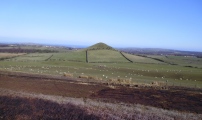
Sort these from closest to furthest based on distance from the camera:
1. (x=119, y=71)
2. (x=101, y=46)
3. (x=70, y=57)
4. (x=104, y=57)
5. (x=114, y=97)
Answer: (x=114, y=97) → (x=119, y=71) → (x=70, y=57) → (x=104, y=57) → (x=101, y=46)

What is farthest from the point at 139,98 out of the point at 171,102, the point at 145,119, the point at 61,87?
the point at 61,87

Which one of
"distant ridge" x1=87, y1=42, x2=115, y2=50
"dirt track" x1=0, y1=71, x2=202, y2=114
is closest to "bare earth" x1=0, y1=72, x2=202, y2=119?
"dirt track" x1=0, y1=71, x2=202, y2=114

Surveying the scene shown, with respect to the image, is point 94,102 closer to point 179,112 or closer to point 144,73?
point 179,112

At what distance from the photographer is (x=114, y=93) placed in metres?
32.8

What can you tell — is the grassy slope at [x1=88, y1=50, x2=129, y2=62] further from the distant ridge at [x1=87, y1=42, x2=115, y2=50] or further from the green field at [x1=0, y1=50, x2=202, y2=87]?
the distant ridge at [x1=87, y1=42, x2=115, y2=50]

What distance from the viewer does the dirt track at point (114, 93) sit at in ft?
95.6

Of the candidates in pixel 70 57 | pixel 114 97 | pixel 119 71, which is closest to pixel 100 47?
pixel 70 57

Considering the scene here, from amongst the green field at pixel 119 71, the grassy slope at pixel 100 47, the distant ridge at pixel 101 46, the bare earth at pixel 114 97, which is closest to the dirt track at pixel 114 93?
the bare earth at pixel 114 97

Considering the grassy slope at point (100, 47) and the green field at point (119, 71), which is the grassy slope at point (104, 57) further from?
the grassy slope at point (100, 47)

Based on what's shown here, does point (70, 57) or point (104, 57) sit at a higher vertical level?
point (104, 57)

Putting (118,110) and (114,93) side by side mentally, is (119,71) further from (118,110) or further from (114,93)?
(118,110)

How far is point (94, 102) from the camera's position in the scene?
27.4 metres

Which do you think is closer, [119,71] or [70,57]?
[119,71]

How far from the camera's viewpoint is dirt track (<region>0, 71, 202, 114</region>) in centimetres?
2913
